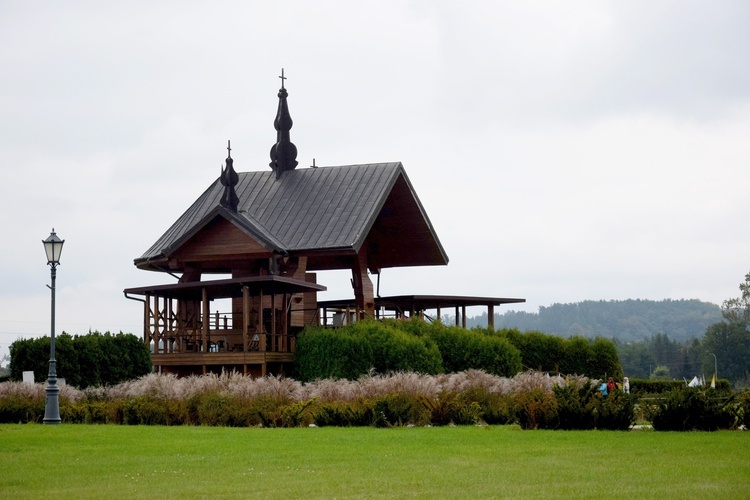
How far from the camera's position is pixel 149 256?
35156mm

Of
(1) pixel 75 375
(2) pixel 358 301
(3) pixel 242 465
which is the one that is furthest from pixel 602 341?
(3) pixel 242 465

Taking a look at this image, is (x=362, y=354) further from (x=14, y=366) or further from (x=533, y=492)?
(x=533, y=492)

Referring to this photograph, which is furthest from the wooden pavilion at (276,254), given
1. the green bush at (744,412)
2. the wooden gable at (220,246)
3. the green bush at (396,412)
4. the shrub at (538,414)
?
the green bush at (744,412)

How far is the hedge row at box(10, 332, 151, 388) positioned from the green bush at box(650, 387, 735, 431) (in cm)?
1806

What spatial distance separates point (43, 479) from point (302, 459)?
329 cm

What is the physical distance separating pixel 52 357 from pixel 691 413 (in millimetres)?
12503

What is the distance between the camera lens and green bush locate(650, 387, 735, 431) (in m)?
18.5

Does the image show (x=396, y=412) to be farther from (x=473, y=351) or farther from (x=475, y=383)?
(x=473, y=351)

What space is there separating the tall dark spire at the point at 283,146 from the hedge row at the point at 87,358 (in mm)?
9032

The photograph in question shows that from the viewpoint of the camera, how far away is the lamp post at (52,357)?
20.8 metres

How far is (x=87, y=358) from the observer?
3114cm

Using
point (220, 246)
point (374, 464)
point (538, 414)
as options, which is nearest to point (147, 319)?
point (220, 246)

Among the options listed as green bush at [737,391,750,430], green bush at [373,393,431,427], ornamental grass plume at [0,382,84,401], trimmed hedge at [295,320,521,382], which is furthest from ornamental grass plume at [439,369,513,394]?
ornamental grass plume at [0,382,84,401]

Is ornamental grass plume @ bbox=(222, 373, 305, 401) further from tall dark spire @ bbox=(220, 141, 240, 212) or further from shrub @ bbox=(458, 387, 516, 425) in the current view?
tall dark spire @ bbox=(220, 141, 240, 212)
